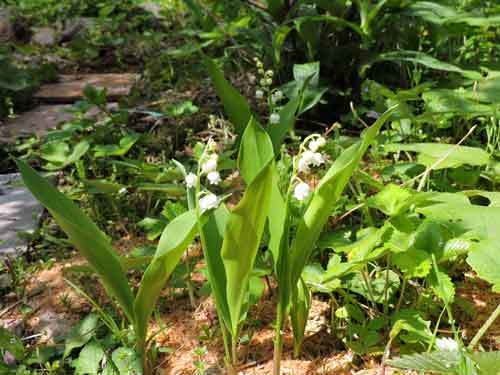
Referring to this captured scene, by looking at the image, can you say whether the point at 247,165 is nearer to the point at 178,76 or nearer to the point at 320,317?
the point at 320,317

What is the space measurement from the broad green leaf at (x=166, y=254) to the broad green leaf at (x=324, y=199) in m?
0.22

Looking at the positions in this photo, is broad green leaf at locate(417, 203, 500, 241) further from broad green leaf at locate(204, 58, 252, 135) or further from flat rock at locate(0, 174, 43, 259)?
flat rock at locate(0, 174, 43, 259)

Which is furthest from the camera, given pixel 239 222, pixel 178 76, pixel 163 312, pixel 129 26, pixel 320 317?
pixel 129 26

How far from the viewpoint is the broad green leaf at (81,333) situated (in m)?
1.37

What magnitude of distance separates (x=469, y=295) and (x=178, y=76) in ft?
8.06

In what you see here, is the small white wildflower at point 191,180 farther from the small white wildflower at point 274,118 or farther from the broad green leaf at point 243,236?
the small white wildflower at point 274,118

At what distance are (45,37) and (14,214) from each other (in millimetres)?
3356

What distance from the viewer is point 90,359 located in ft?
4.29

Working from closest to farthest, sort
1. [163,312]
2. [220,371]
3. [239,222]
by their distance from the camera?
[239,222]
[220,371]
[163,312]

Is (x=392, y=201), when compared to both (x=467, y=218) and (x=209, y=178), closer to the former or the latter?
(x=467, y=218)

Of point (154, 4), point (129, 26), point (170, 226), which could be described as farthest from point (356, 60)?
point (154, 4)

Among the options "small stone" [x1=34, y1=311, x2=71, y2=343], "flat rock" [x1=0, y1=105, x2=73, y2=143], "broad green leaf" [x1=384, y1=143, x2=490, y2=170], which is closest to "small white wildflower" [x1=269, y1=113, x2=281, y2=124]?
"broad green leaf" [x1=384, y1=143, x2=490, y2=170]

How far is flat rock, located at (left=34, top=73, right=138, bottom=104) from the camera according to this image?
3.35 meters

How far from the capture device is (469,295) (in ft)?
4.82
